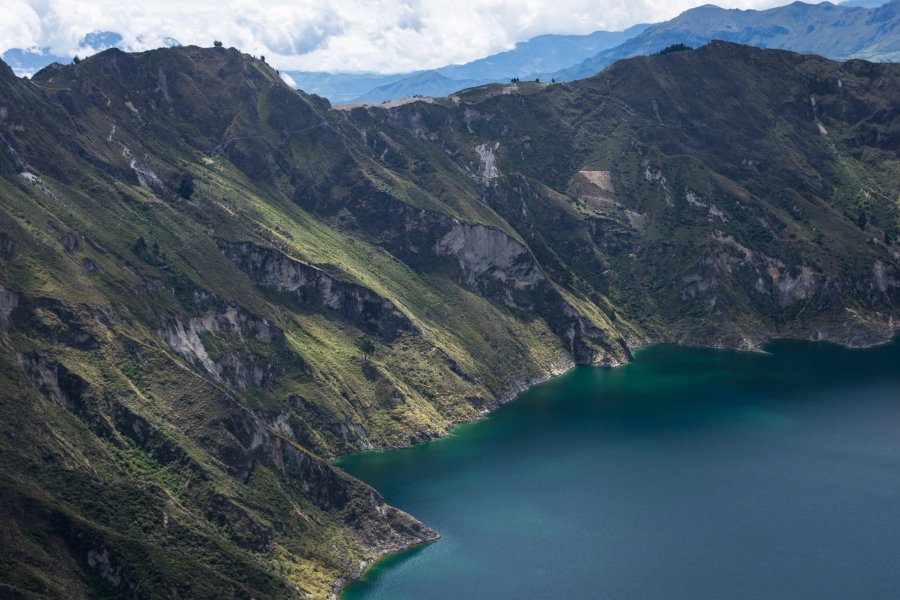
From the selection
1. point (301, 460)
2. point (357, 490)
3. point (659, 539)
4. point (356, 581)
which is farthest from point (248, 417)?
point (659, 539)

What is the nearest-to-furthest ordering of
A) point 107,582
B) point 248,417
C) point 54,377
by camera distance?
point 107,582 < point 54,377 < point 248,417

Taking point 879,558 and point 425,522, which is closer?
point 879,558

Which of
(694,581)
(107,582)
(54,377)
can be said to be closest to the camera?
(107,582)

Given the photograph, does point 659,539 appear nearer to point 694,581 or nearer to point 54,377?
point 694,581

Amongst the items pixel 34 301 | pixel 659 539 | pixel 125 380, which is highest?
pixel 34 301

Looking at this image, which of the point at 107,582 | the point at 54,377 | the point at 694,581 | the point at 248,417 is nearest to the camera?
the point at 107,582

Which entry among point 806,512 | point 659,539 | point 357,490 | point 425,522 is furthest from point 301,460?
point 806,512

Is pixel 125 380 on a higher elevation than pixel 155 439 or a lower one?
higher

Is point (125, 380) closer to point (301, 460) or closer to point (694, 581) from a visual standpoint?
point (301, 460)

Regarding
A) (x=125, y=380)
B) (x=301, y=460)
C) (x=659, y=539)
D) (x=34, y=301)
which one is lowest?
(x=659, y=539)
